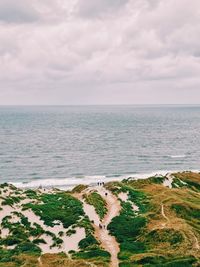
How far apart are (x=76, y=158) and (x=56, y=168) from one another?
23981 mm

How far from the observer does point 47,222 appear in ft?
221

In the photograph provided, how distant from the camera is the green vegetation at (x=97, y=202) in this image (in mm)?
74356

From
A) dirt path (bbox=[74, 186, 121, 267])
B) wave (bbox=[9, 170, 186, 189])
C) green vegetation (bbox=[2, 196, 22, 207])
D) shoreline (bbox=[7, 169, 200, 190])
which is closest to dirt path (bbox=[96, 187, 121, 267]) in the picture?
dirt path (bbox=[74, 186, 121, 267])

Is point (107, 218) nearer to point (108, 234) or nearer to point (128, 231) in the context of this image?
point (108, 234)

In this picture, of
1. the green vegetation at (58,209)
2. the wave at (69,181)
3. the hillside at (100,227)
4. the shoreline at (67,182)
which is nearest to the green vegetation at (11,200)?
the hillside at (100,227)

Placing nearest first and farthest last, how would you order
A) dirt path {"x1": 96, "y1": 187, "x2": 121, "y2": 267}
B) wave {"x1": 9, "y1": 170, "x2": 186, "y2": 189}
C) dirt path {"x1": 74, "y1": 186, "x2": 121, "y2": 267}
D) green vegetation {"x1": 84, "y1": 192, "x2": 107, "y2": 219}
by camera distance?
dirt path {"x1": 96, "y1": 187, "x2": 121, "y2": 267}
dirt path {"x1": 74, "y1": 186, "x2": 121, "y2": 267}
green vegetation {"x1": 84, "y1": 192, "x2": 107, "y2": 219}
wave {"x1": 9, "y1": 170, "x2": 186, "y2": 189}

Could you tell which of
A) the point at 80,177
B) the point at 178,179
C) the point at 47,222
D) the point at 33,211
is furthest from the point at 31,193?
the point at 80,177

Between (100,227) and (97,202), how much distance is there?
1322 centimetres

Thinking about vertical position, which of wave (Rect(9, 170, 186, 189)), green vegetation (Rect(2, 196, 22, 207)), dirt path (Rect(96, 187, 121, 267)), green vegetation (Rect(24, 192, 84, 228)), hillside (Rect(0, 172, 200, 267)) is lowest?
wave (Rect(9, 170, 186, 189))

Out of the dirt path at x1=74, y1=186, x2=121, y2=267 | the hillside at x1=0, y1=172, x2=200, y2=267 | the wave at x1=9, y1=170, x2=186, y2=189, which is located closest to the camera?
the hillside at x1=0, y1=172, x2=200, y2=267

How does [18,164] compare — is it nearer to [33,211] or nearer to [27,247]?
[33,211]

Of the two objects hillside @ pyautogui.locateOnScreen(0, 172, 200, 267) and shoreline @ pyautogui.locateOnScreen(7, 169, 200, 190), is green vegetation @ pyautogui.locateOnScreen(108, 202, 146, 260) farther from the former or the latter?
shoreline @ pyautogui.locateOnScreen(7, 169, 200, 190)

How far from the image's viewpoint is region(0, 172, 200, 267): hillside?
177 ft

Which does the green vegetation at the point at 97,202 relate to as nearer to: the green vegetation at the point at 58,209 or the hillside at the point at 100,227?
the hillside at the point at 100,227
